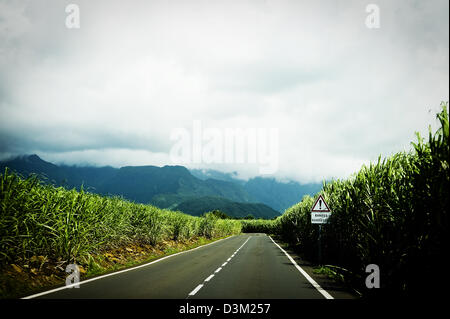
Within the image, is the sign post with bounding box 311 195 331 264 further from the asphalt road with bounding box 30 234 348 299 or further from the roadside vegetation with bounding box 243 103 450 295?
the asphalt road with bounding box 30 234 348 299

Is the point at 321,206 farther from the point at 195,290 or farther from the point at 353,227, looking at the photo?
the point at 195,290

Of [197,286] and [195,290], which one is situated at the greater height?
[195,290]

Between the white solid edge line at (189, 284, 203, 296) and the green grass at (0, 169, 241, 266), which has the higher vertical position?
the green grass at (0, 169, 241, 266)

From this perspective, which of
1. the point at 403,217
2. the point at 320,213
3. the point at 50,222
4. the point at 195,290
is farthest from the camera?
the point at 320,213

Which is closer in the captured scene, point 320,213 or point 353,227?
point 353,227

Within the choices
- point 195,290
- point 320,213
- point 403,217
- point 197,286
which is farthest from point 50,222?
point 320,213

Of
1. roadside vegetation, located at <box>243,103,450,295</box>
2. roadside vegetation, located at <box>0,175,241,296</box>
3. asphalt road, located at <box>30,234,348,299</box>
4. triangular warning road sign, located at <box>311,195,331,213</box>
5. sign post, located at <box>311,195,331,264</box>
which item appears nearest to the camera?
roadside vegetation, located at <box>243,103,450,295</box>

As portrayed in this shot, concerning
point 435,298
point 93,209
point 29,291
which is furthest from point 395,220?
point 93,209

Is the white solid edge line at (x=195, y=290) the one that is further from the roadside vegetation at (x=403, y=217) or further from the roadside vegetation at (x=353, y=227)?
the roadside vegetation at (x=403, y=217)

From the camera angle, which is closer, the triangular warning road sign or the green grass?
the green grass

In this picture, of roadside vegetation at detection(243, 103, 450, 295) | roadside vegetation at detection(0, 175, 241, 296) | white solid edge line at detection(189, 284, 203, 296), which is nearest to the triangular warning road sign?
roadside vegetation at detection(243, 103, 450, 295)

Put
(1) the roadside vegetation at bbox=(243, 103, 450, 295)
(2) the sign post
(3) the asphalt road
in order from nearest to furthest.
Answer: (1) the roadside vegetation at bbox=(243, 103, 450, 295) < (3) the asphalt road < (2) the sign post

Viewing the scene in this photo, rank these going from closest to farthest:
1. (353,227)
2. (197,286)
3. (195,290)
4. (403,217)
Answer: (403,217) → (195,290) → (197,286) → (353,227)
